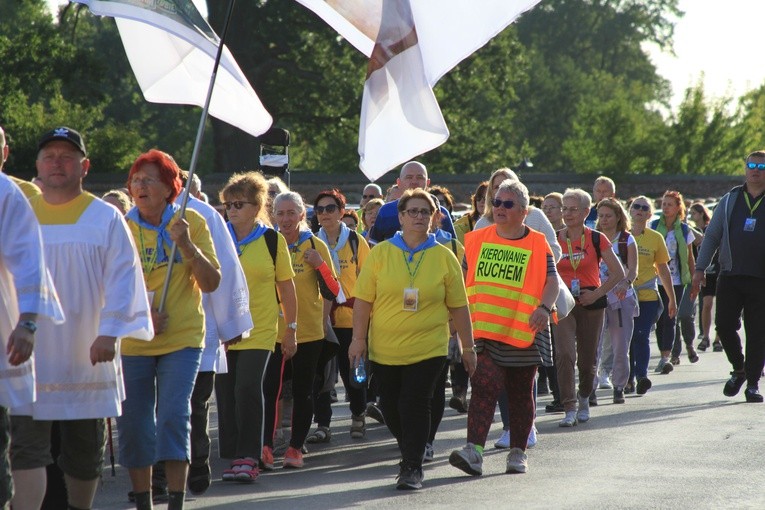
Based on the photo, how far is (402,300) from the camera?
862cm

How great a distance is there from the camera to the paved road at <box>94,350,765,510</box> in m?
8.06

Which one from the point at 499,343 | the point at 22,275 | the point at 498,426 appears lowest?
the point at 498,426

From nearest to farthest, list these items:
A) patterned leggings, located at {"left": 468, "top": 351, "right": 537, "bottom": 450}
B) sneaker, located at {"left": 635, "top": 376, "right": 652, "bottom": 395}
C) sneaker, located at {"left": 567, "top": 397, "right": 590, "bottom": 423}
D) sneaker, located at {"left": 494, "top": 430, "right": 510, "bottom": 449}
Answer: patterned leggings, located at {"left": 468, "top": 351, "right": 537, "bottom": 450} < sneaker, located at {"left": 494, "top": 430, "right": 510, "bottom": 449} < sneaker, located at {"left": 567, "top": 397, "right": 590, "bottom": 423} < sneaker, located at {"left": 635, "top": 376, "right": 652, "bottom": 395}

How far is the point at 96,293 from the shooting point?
6414mm

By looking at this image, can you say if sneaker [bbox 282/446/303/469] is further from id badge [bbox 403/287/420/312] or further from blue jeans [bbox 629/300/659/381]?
blue jeans [bbox 629/300/659/381]

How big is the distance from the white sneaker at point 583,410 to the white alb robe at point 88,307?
6.19 m

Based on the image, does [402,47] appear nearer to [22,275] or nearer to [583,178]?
[22,275]

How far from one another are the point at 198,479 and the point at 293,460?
165cm

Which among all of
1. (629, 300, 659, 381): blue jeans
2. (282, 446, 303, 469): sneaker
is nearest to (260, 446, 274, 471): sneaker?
(282, 446, 303, 469): sneaker

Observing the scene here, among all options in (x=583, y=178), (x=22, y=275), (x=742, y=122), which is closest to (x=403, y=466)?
(x=22, y=275)

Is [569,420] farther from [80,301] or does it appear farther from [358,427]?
[80,301]

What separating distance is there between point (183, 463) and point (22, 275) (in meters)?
1.83

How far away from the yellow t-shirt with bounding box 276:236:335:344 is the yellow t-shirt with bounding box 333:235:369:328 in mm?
1281

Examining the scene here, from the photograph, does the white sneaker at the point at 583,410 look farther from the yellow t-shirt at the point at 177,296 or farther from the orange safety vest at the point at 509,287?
the yellow t-shirt at the point at 177,296
